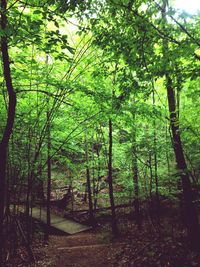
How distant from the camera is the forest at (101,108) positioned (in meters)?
4.12

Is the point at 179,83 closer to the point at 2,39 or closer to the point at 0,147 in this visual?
the point at 2,39

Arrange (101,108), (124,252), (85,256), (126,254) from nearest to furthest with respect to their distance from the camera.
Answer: (101,108) < (126,254) < (124,252) < (85,256)

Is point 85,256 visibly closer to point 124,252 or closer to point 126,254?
point 124,252

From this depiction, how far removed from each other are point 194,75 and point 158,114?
2963mm

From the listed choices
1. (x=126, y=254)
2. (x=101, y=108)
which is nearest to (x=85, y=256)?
(x=126, y=254)

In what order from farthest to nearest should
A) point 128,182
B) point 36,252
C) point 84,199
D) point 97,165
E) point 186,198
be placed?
point 84,199 → point 97,165 → point 128,182 → point 36,252 → point 186,198

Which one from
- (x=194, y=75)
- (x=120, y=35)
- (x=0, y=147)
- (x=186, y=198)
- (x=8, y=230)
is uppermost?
(x=120, y=35)

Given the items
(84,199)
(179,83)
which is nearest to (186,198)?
(179,83)

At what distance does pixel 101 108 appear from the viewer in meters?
7.05

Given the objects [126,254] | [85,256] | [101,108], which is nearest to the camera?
[101,108]

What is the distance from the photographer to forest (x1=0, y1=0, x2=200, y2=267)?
412cm

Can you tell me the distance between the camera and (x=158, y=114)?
23.0 ft

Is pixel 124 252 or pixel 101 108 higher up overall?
pixel 101 108

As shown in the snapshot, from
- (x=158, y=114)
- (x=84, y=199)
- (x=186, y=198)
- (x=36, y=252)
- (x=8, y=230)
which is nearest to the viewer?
(x=158, y=114)
